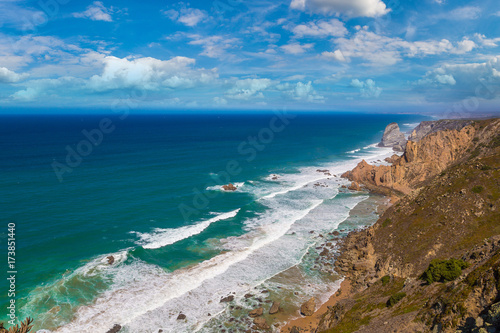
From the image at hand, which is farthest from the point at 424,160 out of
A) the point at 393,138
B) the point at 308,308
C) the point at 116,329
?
the point at 116,329

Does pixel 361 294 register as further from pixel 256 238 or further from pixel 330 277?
pixel 256 238

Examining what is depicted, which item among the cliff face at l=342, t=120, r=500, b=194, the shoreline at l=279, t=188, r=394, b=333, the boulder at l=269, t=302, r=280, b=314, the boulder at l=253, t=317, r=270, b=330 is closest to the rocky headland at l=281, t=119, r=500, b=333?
the shoreline at l=279, t=188, r=394, b=333

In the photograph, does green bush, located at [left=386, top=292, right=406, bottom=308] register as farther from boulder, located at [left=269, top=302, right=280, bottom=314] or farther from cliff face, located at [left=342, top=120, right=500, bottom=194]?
cliff face, located at [left=342, top=120, right=500, bottom=194]

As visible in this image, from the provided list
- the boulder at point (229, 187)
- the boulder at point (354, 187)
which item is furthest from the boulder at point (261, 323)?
the boulder at point (354, 187)

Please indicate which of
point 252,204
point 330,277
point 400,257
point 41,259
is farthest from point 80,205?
point 400,257

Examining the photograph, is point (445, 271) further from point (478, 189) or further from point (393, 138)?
point (393, 138)

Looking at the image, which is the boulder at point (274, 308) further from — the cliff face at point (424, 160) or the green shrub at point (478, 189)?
the cliff face at point (424, 160)
